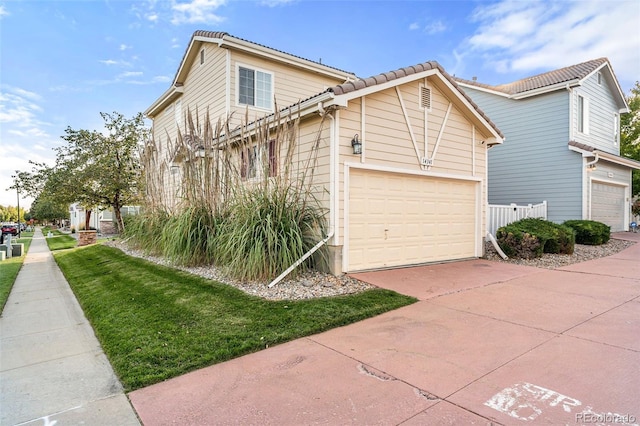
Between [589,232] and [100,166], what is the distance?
21077 mm

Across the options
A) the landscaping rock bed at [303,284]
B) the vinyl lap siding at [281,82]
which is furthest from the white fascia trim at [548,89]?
the landscaping rock bed at [303,284]

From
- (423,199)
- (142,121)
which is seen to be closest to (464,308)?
(423,199)

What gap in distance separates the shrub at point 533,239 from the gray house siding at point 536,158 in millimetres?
3982

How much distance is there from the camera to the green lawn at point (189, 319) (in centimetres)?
355

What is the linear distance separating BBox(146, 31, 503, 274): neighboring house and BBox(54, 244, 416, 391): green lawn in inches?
71.1

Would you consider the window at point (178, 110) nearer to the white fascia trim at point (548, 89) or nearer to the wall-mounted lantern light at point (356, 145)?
the wall-mounted lantern light at point (356, 145)

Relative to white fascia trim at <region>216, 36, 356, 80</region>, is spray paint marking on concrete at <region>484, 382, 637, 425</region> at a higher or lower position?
lower

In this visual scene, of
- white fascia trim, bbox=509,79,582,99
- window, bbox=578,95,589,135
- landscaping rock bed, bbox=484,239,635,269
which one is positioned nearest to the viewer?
landscaping rock bed, bbox=484,239,635,269

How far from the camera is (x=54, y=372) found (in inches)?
137

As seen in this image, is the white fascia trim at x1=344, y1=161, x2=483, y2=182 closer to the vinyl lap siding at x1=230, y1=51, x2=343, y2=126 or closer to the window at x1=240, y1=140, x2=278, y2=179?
the window at x1=240, y1=140, x2=278, y2=179

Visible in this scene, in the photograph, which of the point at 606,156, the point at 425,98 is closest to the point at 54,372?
the point at 425,98

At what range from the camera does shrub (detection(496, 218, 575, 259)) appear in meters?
9.09

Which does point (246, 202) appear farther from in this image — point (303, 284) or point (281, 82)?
point (281, 82)

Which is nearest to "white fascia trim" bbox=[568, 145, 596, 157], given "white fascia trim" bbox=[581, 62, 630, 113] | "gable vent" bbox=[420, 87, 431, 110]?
"white fascia trim" bbox=[581, 62, 630, 113]
